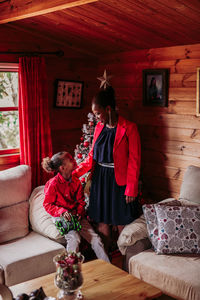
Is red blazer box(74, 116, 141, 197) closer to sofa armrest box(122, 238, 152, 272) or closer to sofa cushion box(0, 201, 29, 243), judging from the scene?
sofa armrest box(122, 238, 152, 272)

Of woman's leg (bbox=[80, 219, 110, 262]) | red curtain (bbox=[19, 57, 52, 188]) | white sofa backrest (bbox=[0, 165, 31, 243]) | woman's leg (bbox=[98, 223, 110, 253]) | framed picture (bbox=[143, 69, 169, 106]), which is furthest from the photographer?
red curtain (bbox=[19, 57, 52, 188])

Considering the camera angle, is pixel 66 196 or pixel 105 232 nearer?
pixel 66 196

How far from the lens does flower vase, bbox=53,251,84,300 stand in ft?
6.49

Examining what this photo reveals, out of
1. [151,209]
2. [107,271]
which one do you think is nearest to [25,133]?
[151,209]

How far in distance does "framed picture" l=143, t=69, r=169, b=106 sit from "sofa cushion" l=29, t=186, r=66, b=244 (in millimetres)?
1449

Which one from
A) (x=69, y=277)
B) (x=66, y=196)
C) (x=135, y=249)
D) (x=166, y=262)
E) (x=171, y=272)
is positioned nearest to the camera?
(x=69, y=277)

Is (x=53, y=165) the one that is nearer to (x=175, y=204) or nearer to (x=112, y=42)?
(x=175, y=204)

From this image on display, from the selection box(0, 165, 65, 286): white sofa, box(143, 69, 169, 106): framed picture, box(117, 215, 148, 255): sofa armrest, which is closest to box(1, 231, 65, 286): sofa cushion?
box(0, 165, 65, 286): white sofa

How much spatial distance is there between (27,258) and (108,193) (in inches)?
33.5

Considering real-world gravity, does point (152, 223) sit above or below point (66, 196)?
below

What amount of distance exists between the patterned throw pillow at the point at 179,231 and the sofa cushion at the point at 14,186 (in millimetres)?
1259

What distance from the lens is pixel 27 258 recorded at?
2.71m

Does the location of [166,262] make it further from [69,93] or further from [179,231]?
[69,93]

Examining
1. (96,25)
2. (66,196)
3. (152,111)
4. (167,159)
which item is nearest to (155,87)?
(152,111)
